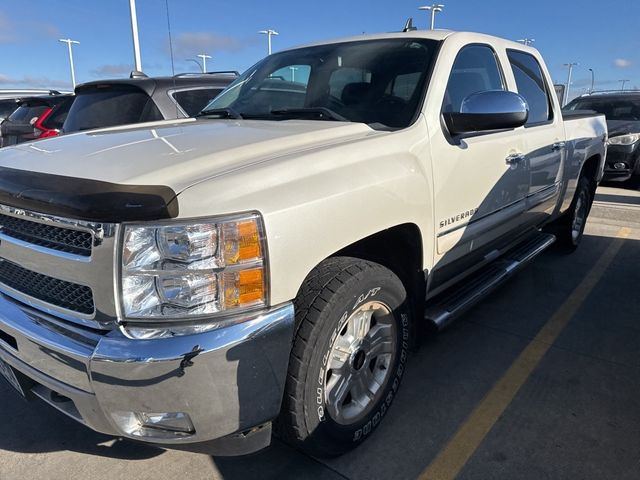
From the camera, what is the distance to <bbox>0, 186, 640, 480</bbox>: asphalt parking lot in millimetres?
2369

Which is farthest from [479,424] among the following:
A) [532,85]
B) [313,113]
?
[532,85]

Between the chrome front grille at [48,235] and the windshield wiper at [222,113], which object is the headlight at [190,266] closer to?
the chrome front grille at [48,235]

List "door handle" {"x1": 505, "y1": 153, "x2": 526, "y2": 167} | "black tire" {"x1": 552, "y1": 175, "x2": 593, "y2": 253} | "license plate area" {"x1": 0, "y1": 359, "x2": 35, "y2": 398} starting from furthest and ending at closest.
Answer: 1. "black tire" {"x1": 552, "y1": 175, "x2": 593, "y2": 253}
2. "door handle" {"x1": 505, "y1": 153, "x2": 526, "y2": 167}
3. "license plate area" {"x1": 0, "y1": 359, "x2": 35, "y2": 398}

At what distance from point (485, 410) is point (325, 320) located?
134 centimetres

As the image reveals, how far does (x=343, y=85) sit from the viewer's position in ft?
10.1

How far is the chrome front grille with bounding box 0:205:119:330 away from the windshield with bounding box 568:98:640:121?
11.3 meters

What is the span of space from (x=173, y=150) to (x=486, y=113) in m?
1.64

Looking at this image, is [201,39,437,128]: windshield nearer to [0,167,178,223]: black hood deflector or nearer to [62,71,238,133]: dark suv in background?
[0,167,178,223]: black hood deflector

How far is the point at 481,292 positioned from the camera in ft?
10.5

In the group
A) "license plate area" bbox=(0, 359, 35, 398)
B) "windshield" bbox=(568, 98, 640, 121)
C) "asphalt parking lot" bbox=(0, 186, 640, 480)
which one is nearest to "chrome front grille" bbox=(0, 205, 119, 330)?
"license plate area" bbox=(0, 359, 35, 398)

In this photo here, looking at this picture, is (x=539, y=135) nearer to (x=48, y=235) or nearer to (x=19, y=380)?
(x=48, y=235)

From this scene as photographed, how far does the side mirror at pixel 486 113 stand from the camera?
2.67m

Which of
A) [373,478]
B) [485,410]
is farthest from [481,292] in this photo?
[373,478]

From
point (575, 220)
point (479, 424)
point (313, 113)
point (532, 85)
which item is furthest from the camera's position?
point (575, 220)
